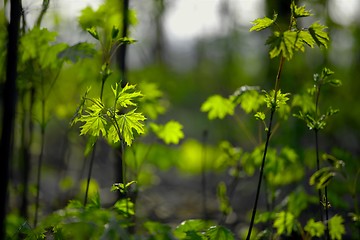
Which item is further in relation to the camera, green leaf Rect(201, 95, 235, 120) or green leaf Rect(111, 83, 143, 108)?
green leaf Rect(201, 95, 235, 120)

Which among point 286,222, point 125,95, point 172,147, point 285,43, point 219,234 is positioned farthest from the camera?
point 172,147

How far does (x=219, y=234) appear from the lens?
226cm

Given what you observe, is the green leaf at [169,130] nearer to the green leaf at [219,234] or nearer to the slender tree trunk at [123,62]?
the slender tree trunk at [123,62]

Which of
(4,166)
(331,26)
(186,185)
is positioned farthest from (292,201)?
(186,185)

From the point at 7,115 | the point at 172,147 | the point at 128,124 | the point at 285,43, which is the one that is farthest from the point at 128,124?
the point at 172,147

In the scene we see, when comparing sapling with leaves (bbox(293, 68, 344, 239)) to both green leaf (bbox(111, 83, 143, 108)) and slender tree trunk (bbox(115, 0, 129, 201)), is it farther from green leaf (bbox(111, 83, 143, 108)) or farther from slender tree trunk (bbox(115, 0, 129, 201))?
slender tree trunk (bbox(115, 0, 129, 201))

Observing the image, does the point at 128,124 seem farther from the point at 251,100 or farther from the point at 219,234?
the point at 251,100

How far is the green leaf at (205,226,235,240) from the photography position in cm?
226

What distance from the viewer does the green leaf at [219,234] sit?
7.40 feet

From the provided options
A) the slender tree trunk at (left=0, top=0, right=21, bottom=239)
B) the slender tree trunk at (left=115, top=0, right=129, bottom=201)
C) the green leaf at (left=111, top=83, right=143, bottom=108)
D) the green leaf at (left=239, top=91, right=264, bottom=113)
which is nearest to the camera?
the slender tree trunk at (left=0, top=0, right=21, bottom=239)

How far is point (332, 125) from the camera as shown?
654 cm

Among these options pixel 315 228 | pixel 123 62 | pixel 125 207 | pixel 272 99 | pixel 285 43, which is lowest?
pixel 315 228

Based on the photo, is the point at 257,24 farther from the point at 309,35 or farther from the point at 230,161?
the point at 230,161

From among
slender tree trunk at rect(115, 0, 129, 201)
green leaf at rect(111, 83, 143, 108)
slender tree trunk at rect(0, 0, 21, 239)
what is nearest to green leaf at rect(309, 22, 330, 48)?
green leaf at rect(111, 83, 143, 108)
